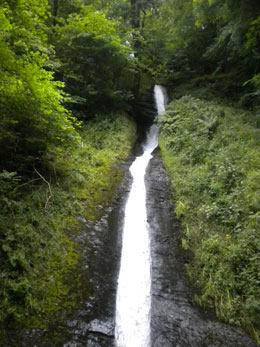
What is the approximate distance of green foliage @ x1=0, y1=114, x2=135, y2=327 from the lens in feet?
16.4

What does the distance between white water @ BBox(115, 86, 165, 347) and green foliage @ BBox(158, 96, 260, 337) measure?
3.94ft

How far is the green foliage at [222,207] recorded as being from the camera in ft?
18.9

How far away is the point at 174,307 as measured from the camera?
590 cm

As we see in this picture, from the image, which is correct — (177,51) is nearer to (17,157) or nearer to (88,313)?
(17,157)

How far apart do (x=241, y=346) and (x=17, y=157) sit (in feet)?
21.7

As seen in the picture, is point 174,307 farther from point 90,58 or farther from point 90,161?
point 90,58

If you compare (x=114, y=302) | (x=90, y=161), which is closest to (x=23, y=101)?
(x=90, y=161)

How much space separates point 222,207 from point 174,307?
10.5 ft

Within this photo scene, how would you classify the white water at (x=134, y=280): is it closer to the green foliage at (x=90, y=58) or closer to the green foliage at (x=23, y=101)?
the green foliage at (x=23, y=101)

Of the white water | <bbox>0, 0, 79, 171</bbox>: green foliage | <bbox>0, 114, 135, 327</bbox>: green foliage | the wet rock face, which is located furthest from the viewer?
<bbox>0, 0, 79, 171</bbox>: green foliage

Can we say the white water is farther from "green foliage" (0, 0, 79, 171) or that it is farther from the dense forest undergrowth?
"green foliage" (0, 0, 79, 171)

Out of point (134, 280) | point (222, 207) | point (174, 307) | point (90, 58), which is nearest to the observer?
point (174, 307)

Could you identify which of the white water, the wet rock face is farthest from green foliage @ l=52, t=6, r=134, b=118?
the wet rock face

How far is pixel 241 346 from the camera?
16.4 ft
